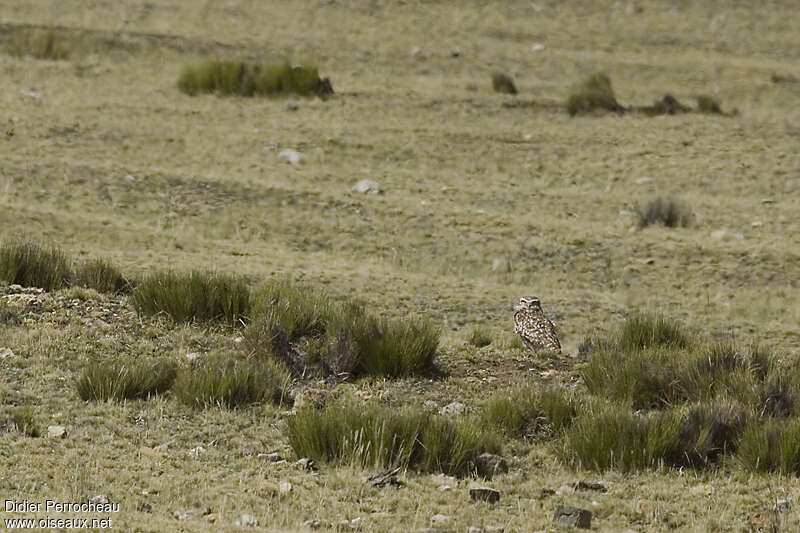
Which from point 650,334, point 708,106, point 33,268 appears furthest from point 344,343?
point 708,106

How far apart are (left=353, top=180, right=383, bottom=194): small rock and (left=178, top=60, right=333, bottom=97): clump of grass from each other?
5.18m

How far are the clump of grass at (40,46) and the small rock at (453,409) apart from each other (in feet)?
58.4

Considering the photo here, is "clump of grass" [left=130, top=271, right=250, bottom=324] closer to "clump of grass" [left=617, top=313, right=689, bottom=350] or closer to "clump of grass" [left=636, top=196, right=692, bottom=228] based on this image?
"clump of grass" [left=617, top=313, right=689, bottom=350]

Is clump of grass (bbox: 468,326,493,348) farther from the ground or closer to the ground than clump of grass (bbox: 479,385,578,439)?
closer to the ground

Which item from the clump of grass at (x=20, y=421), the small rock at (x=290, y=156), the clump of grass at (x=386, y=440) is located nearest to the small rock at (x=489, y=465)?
the clump of grass at (x=386, y=440)

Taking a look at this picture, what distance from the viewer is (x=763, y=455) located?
23.7 feet

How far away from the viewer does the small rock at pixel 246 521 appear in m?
6.03

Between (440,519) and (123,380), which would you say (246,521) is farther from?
(123,380)

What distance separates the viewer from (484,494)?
21.8 ft

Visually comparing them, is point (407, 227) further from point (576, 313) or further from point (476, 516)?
point (476, 516)

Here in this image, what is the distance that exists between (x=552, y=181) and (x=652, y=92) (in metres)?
7.84

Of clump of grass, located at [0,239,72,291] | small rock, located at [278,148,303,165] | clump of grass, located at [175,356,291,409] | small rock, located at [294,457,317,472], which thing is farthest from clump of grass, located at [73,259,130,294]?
small rock, located at [278,148,303,165]

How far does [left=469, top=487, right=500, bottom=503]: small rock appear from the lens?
21.7 feet

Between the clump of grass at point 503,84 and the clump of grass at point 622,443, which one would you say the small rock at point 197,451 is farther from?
the clump of grass at point 503,84
